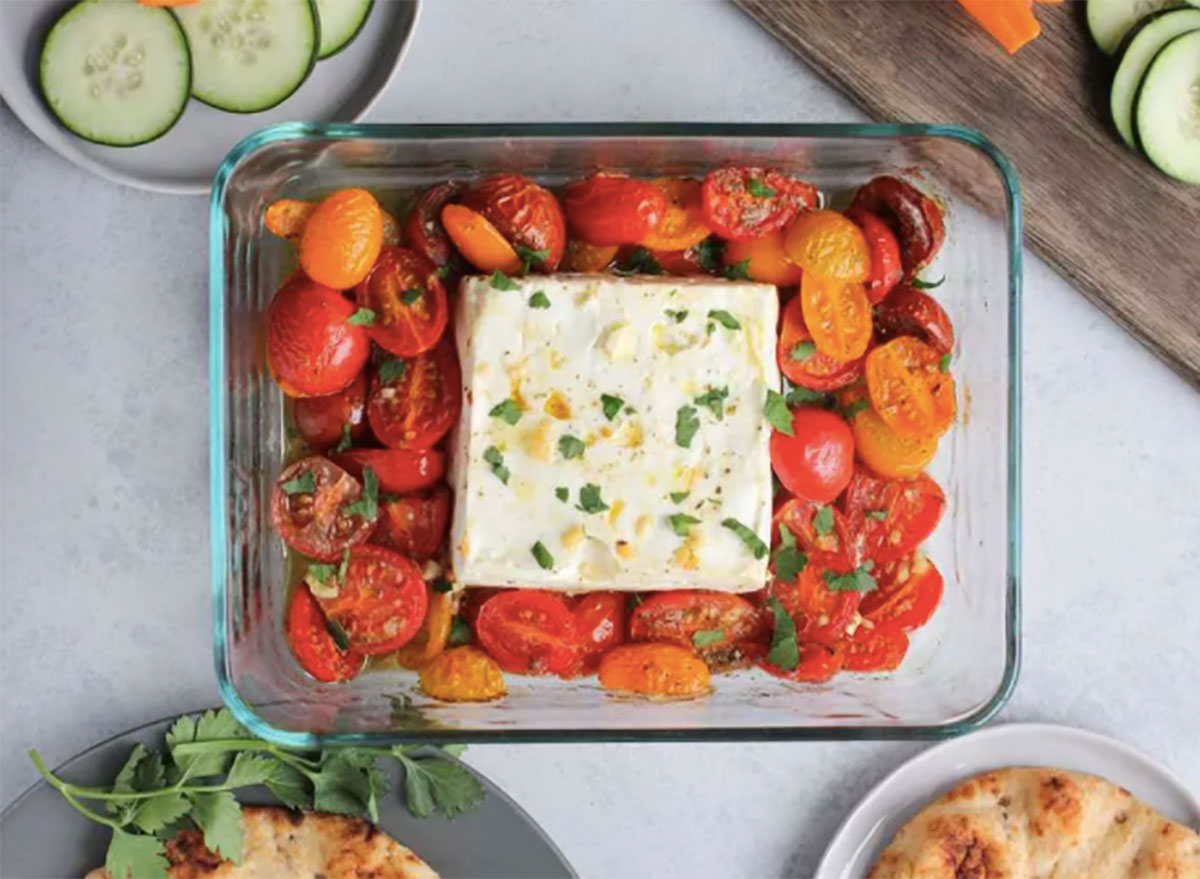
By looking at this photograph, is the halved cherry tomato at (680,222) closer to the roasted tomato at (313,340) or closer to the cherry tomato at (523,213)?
the cherry tomato at (523,213)

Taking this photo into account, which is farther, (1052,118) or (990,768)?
(990,768)

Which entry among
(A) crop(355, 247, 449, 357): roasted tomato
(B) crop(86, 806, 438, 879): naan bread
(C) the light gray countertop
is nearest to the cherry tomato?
(A) crop(355, 247, 449, 357): roasted tomato

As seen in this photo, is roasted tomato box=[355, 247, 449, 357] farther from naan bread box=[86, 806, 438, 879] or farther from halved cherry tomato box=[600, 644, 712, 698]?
naan bread box=[86, 806, 438, 879]

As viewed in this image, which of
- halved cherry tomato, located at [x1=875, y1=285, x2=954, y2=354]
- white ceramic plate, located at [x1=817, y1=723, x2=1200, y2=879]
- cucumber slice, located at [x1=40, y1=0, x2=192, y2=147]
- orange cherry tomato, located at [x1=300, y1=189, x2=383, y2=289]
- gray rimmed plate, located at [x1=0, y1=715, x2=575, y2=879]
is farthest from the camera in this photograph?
white ceramic plate, located at [x1=817, y1=723, x2=1200, y2=879]

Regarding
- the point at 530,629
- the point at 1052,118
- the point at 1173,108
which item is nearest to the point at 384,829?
the point at 530,629

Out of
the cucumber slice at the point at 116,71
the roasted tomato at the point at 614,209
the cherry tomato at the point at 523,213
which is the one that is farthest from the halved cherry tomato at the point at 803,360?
the cucumber slice at the point at 116,71

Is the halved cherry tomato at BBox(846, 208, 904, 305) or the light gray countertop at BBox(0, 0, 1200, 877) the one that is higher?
the halved cherry tomato at BBox(846, 208, 904, 305)

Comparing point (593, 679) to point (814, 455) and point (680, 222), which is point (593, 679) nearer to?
point (814, 455)
